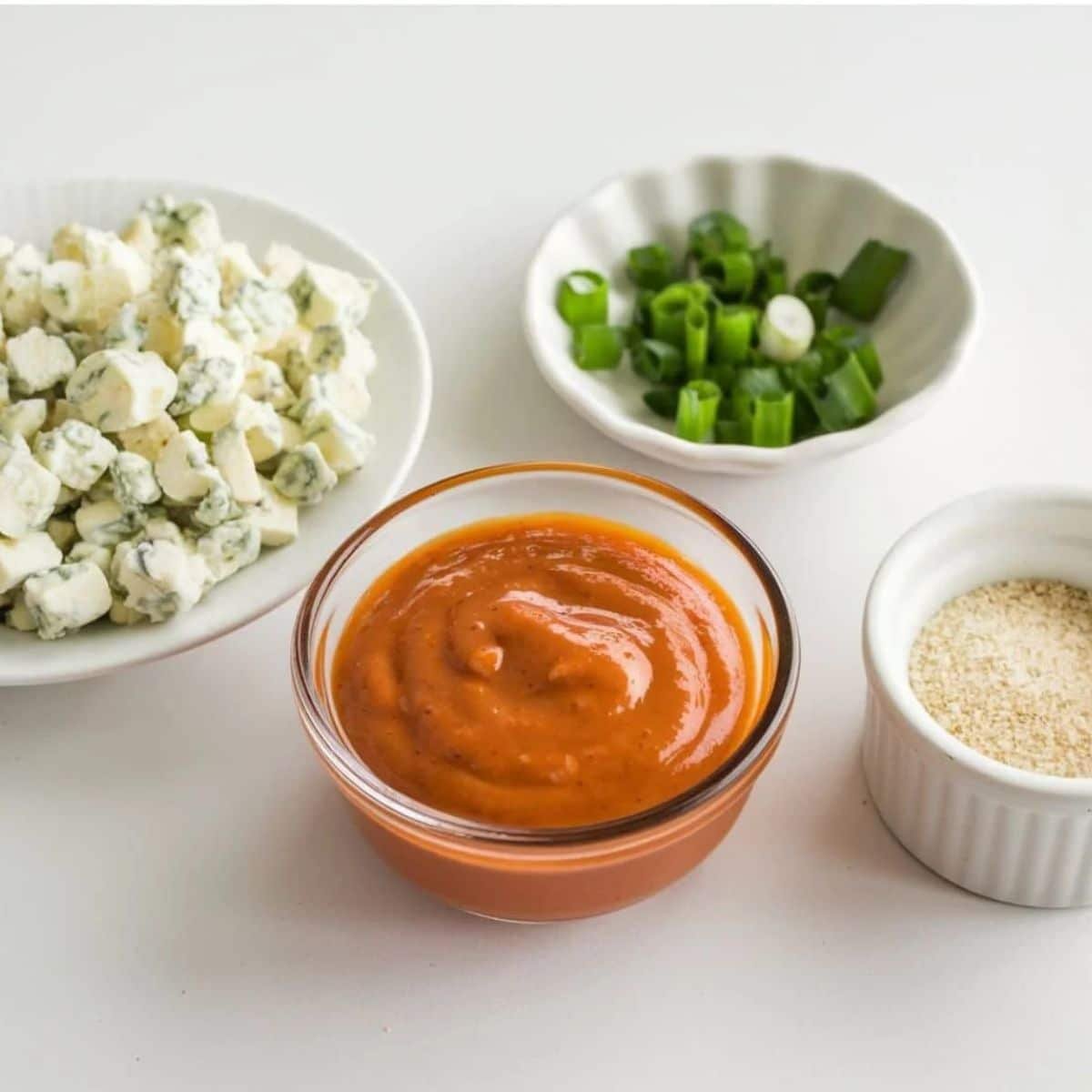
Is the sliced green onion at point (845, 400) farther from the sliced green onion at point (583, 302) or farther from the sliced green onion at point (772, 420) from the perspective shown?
the sliced green onion at point (583, 302)

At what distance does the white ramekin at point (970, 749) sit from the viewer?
174 cm

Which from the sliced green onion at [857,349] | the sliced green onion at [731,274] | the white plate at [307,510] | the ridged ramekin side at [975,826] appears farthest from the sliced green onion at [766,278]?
the ridged ramekin side at [975,826]

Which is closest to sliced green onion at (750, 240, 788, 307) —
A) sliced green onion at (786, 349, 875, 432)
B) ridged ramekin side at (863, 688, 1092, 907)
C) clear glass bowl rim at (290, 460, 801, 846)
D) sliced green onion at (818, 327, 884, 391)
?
sliced green onion at (818, 327, 884, 391)

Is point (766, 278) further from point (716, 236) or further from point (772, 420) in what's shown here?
point (772, 420)

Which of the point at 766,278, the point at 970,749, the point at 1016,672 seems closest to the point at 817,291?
the point at 766,278

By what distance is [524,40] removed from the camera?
3287 mm

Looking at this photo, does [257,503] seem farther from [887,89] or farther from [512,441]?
[887,89]

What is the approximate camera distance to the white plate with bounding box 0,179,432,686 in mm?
1949

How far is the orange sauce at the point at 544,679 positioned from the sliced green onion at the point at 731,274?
722mm

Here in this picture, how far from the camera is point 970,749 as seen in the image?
1.76 m

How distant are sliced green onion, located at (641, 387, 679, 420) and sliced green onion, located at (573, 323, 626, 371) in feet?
0.30

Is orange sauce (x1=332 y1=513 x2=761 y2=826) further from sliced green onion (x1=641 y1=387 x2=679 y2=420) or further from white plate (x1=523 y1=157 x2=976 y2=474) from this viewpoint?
sliced green onion (x1=641 y1=387 x2=679 y2=420)

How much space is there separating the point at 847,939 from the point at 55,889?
0.91 meters

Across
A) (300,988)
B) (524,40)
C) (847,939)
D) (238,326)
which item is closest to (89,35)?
(524,40)
